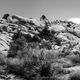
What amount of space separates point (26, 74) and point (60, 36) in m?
29.5

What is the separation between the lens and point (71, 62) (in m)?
13.4

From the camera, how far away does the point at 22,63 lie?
11.2 metres

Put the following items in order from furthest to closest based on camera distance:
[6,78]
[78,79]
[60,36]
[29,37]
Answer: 1. [60,36]
2. [29,37]
3. [6,78]
4. [78,79]

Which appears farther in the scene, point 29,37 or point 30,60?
point 29,37

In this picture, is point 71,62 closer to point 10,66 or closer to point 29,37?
point 10,66

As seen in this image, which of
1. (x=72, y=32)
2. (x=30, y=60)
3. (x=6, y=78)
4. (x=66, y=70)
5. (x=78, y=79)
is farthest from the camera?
(x=72, y=32)

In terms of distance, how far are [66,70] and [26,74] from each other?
2761 mm

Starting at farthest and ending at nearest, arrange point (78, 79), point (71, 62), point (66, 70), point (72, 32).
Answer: point (72, 32)
point (71, 62)
point (66, 70)
point (78, 79)

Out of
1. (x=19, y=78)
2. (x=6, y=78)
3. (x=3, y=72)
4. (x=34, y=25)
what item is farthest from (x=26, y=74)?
(x=34, y=25)

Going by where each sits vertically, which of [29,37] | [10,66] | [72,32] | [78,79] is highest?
[72,32]

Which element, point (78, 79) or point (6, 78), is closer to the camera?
point (78, 79)

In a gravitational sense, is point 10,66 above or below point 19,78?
above

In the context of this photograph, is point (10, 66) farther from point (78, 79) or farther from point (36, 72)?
point (78, 79)

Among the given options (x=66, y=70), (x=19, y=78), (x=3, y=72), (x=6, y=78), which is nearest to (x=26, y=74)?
(x=19, y=78)
